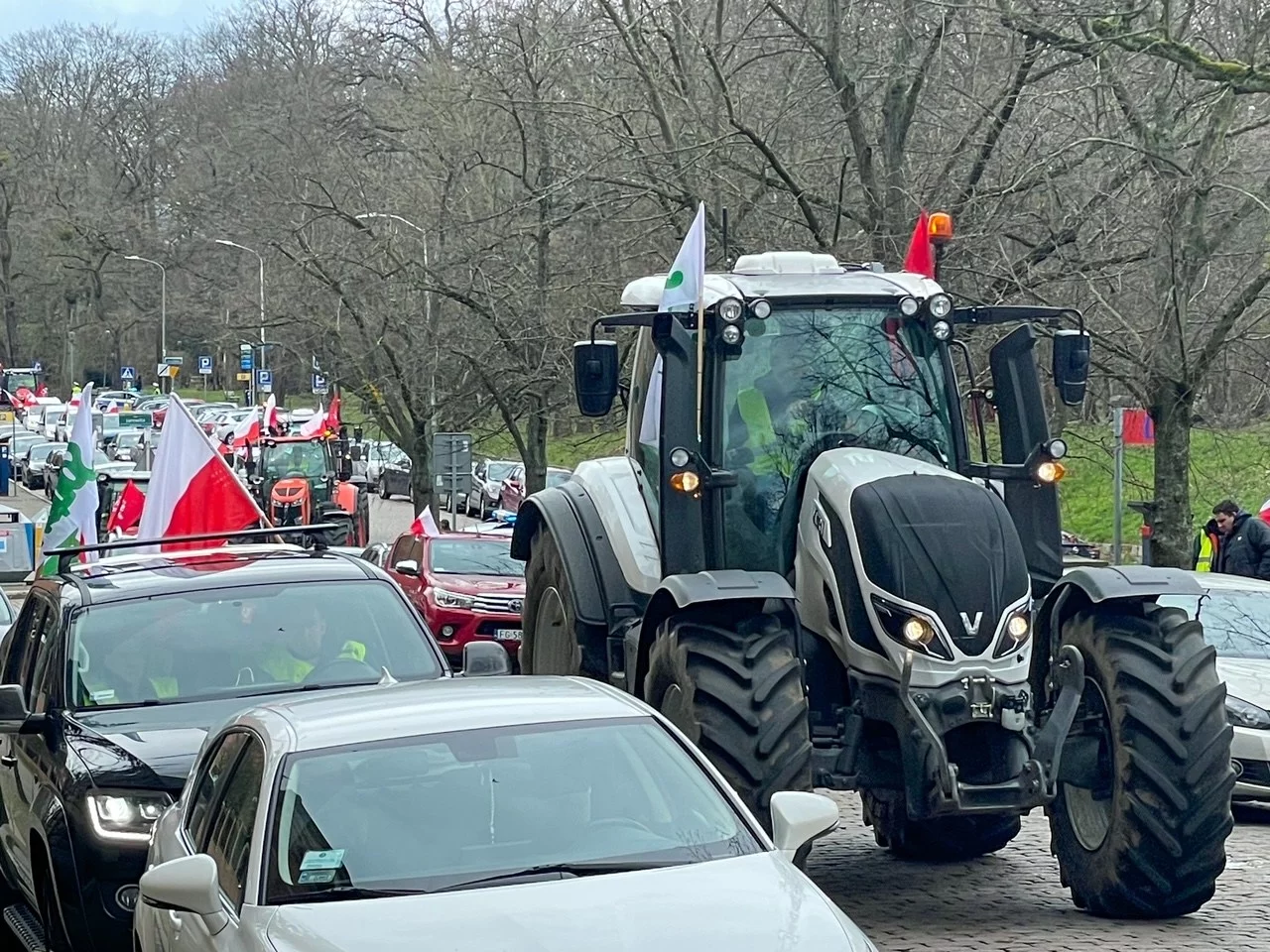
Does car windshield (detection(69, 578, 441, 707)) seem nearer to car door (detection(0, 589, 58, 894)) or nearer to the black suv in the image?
the black suv

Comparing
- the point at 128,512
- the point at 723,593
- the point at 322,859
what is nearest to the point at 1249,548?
the point at 723,593

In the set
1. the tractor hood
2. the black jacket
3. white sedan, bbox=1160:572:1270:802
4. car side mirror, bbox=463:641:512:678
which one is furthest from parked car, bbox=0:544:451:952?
the black jacket

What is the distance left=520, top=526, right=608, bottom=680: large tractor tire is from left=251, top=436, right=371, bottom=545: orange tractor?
24.9 m

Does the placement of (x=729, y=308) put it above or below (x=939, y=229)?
below

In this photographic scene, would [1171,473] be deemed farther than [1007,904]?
Yes

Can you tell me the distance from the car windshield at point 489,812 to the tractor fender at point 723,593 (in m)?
2.52

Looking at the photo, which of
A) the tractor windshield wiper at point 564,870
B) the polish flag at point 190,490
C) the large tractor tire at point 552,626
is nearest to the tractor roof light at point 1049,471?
the large tractor tire at point 552,626

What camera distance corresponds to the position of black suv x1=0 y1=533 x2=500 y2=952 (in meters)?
7.25

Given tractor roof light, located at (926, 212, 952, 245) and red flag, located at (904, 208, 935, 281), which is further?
red flag, located at (904, 208, 935, 281)

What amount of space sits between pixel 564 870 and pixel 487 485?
46.9 m

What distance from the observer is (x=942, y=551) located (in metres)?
7.92

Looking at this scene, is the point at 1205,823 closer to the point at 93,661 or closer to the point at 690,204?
the point at 93,661

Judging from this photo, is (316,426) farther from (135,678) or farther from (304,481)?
(135,678)

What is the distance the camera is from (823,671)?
28.0ft
